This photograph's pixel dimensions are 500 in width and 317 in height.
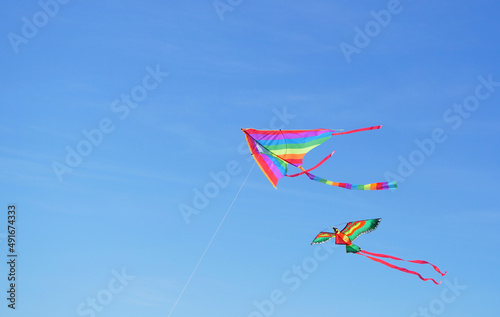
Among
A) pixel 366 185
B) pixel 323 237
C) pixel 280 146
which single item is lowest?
pixel 366 185

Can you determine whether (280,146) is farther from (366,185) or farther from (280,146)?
(366,185)

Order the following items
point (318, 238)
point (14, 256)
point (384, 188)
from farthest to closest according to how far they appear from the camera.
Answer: point (318, 238), point (14, 256), point (384, 188)

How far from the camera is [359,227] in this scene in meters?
32.8

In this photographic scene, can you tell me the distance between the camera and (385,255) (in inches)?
1205

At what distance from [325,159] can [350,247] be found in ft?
16.0

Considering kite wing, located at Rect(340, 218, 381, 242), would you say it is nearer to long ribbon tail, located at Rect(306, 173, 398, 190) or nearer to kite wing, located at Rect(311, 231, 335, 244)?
kite wing, located at Rect(311, 231, 335, 244)

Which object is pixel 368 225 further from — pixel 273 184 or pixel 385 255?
pixel 273 184

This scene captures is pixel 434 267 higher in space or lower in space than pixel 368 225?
lower

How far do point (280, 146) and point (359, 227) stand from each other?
5.62 m

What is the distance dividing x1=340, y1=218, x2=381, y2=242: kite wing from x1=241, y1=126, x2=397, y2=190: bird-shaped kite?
3963 mm

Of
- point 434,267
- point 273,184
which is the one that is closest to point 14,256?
point 273,184

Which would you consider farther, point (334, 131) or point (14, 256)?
point (334, 131)

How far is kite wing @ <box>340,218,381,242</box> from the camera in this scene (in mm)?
32688

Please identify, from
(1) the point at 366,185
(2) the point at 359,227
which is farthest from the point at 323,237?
(1) the point at 366,185
